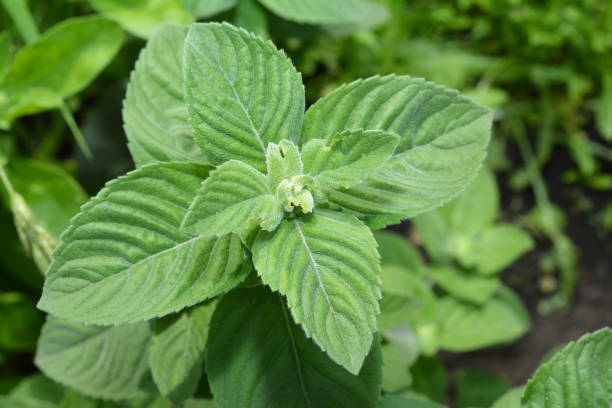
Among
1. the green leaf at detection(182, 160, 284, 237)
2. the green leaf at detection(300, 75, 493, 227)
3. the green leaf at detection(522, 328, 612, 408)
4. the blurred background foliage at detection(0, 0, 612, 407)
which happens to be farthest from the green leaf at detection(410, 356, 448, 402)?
the green leaf at detection(182, 160, 284, 237)

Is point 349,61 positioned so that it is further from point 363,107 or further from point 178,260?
point 178,260

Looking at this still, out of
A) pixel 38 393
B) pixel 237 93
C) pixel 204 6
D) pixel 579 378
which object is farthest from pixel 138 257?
pixel 38 393

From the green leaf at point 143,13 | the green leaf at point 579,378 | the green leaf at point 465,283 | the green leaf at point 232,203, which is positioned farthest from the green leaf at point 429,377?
the green leaf at point 143,13

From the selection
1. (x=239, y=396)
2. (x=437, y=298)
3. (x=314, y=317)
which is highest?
(x=314, y=317)

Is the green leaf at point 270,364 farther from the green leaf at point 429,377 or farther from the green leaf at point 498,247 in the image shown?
the green leaf at point 498,247

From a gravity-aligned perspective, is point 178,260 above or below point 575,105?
above

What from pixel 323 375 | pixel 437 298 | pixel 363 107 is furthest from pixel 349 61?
pixel 323 375

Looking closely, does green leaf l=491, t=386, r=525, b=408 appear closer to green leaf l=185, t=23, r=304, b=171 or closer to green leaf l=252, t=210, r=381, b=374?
green leaf l=252, t=210, r=381, b=374
